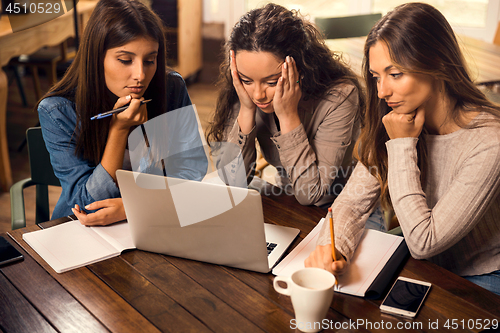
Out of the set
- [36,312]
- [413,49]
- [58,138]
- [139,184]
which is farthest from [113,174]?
[413,49]

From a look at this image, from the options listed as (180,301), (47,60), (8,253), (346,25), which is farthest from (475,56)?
(47,60)

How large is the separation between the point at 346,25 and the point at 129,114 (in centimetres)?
204

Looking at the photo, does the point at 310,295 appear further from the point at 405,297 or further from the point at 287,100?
the point at 287,100

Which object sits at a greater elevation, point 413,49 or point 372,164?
point 413,49

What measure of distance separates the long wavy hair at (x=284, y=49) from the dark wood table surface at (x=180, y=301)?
0.64 meters

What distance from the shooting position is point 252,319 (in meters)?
0.75

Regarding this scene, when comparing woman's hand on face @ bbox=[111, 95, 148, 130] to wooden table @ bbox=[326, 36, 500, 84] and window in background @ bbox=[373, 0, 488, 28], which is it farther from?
window in background @ bbox=[373, 0, 488, 28]

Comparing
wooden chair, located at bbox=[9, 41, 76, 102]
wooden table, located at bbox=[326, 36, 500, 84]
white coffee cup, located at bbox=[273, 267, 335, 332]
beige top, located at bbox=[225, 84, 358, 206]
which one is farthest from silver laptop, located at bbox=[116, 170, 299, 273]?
wooden chair, located at bbox=[9, 41, 76, 102]

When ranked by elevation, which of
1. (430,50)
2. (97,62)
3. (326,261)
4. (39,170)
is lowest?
(39,170)

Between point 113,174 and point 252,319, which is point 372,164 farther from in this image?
point 113,174

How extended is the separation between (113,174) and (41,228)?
239 millimetres

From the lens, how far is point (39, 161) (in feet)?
4.59

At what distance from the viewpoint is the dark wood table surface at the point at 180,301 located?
743 mm

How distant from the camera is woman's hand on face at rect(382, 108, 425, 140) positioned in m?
1.00
